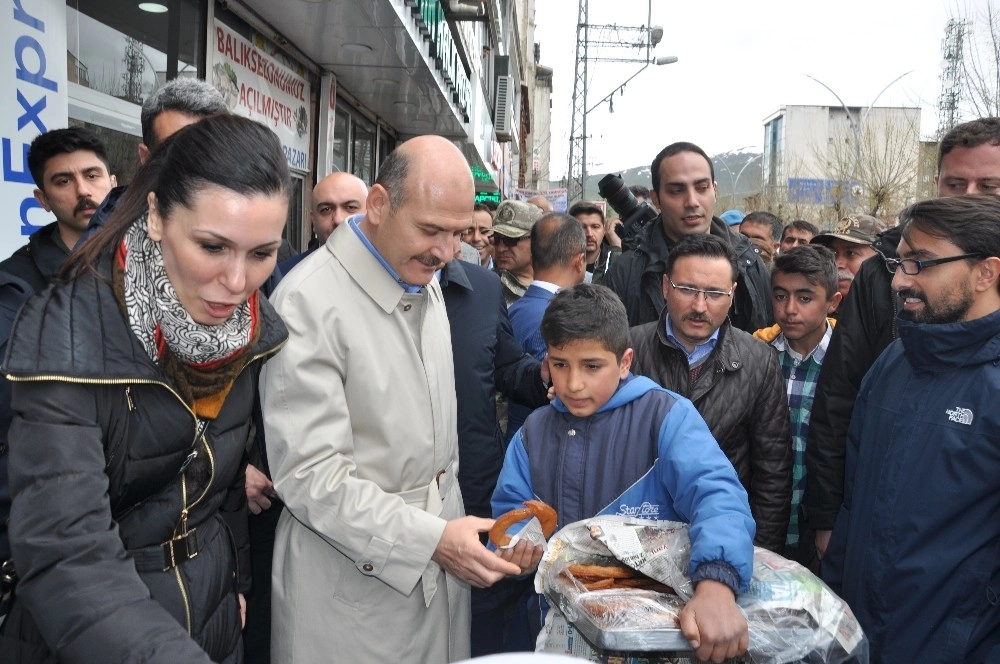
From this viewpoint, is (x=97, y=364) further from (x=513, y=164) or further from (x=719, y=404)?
(x=513, y=164)

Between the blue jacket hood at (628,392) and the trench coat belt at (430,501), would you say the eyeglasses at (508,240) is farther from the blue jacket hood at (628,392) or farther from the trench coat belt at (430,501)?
the trench coat belt at (430,501)

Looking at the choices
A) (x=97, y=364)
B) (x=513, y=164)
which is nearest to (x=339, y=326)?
(x=97, y=364)

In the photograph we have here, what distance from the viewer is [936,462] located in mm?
2406

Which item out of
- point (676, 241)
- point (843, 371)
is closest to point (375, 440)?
point (843, 371)

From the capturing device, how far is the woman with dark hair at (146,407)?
4.76 ft

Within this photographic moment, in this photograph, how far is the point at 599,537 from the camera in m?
2.06

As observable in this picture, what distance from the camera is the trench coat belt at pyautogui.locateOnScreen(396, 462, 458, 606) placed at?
2336 mm

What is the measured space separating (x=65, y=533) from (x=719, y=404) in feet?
7.71

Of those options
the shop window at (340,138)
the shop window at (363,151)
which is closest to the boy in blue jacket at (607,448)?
the shop window at (340,138)

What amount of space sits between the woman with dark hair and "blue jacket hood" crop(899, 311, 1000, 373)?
2025mm

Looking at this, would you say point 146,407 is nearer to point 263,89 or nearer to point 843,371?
point 843,371

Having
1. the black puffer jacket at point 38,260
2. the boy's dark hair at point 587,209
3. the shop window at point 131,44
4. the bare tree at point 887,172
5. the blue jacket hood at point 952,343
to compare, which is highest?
the bare tree at point 887,172

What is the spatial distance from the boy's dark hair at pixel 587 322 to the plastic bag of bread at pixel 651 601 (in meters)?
0.67

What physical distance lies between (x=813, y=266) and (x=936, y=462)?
1551mm
